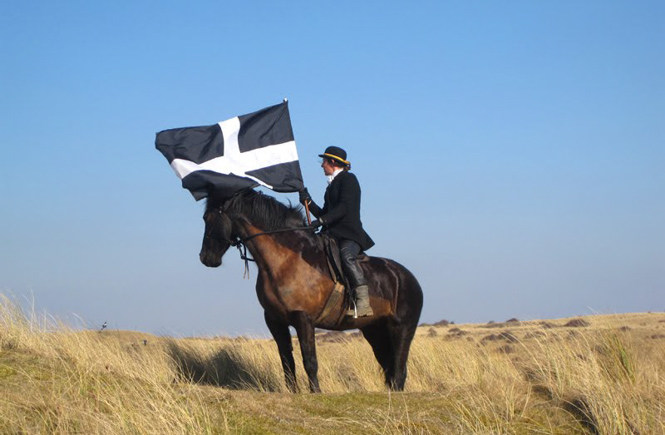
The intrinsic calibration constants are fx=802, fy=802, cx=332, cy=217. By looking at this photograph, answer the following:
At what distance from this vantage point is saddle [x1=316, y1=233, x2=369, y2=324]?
10617 mm

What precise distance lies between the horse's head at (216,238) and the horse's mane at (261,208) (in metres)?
0.15

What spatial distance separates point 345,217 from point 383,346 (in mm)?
2313

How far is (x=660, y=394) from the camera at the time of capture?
30.5 ft

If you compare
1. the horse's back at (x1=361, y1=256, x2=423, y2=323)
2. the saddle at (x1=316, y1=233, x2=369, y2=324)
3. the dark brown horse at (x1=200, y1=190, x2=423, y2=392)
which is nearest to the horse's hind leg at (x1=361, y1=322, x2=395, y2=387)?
the horse's back at (x1=361, y1=256, x2=423, y2=323)

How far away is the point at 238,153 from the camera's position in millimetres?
11383

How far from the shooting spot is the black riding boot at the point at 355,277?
10.6 meters

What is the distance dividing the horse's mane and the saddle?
21.9 inches

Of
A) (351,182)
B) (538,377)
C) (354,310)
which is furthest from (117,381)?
(538,377)

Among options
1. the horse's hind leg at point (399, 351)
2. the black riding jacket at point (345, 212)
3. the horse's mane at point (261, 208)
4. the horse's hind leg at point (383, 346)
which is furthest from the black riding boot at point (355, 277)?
the horse's hind leg at point (383, 346)

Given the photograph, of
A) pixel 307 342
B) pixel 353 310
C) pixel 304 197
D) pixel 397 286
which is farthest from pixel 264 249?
pixel 397 286

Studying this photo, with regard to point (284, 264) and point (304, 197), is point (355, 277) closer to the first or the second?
point (284, 264)

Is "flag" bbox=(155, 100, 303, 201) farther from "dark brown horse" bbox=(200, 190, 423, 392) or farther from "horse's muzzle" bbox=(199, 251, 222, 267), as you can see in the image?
"horse's muzzle" bbox=(199, 251, 222, 267)

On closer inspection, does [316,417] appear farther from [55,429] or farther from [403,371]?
[403,371]

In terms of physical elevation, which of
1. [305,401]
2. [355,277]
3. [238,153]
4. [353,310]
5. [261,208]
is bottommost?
[305,401]
